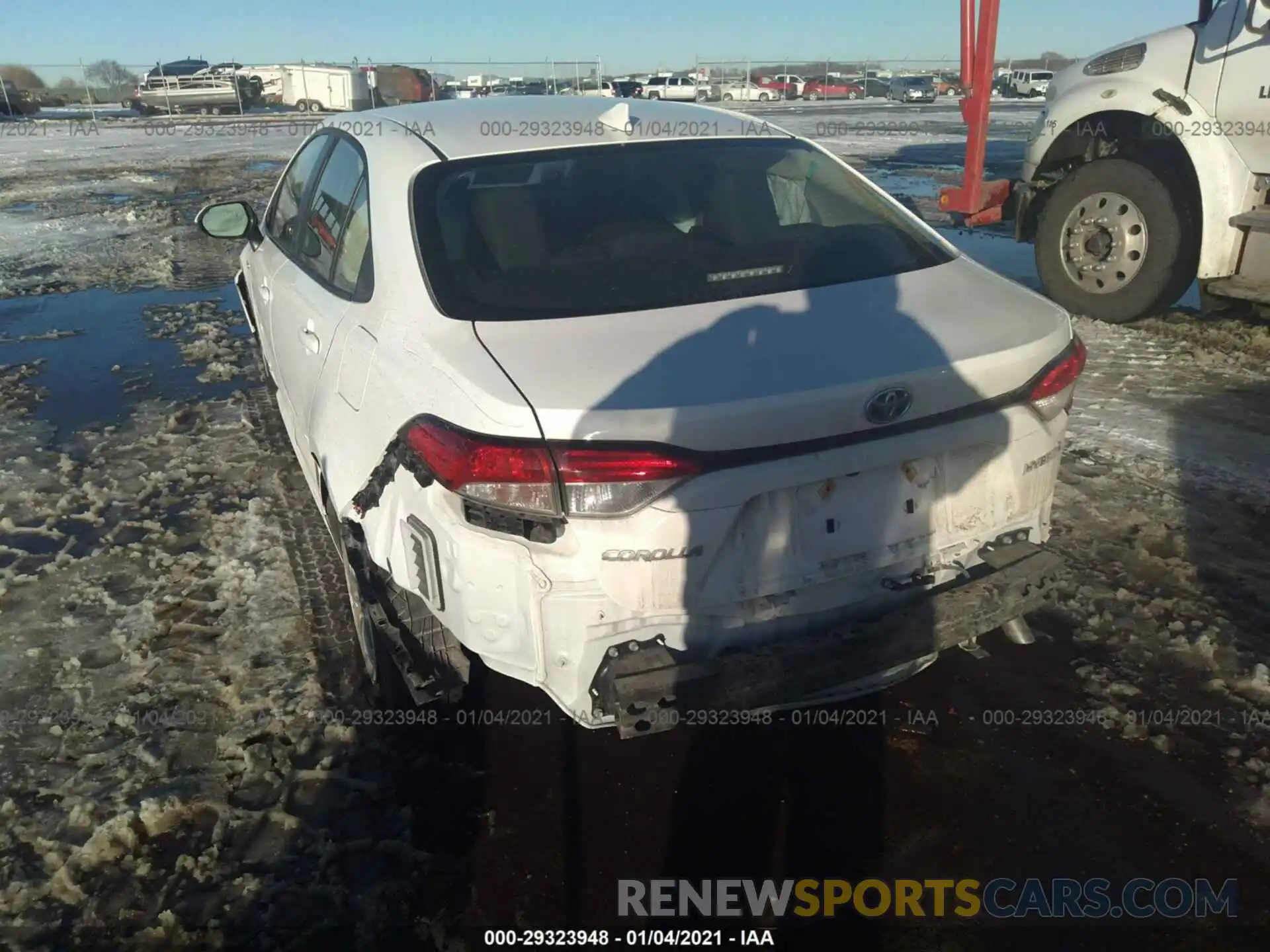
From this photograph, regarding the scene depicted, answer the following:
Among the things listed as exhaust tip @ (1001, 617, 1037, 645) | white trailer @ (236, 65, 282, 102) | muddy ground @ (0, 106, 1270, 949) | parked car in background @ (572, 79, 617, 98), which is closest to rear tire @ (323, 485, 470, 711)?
muddy ground @ (0, 106, 1270, 949)

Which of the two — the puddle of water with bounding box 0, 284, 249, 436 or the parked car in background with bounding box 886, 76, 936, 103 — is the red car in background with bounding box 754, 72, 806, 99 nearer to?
the parked car in background with bounding box 886, 76, 936, 103

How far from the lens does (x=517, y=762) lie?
2.84 metres

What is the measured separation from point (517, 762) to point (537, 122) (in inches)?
85.7

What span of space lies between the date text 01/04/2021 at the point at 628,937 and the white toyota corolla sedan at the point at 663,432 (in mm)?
518

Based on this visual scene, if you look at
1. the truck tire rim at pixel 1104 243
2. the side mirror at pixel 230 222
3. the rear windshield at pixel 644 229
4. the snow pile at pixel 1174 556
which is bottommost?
the snow pile at pixel 1174 556

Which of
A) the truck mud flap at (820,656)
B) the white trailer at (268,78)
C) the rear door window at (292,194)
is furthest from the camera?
the white trailer at (268,78)

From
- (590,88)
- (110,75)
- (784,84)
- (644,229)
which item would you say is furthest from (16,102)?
(644,229)

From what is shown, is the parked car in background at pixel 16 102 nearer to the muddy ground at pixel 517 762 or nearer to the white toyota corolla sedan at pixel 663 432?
the muddy ground at pixel 517 762

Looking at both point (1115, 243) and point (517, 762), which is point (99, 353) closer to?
point (517, 762)

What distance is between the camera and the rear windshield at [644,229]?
259 centimetres

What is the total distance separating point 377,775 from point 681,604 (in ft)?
3.81

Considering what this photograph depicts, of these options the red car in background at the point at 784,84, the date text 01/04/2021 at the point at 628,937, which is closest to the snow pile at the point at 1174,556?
the date text 01/04/2021 at the point at 628,937

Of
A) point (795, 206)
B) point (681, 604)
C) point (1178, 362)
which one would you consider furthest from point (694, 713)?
point (1178, 362)

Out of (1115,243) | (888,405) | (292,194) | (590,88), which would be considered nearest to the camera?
(888,405)
